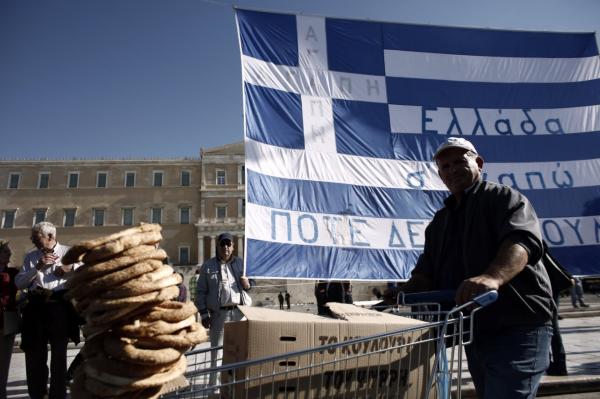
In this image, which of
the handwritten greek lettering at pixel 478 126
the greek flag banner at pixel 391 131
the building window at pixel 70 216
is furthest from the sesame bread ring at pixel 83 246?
the building window at pixel 70 216

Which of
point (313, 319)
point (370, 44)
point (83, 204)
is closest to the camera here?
point (313, 319)

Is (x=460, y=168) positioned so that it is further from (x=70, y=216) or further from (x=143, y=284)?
(x=70, y=216)

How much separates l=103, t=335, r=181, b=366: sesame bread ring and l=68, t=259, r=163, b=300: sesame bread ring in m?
0.18

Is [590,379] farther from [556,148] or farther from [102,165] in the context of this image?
[102,165]

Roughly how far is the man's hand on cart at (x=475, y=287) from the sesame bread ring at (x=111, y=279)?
1.19 meters

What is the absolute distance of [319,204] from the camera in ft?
14.4

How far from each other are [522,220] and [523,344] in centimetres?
50

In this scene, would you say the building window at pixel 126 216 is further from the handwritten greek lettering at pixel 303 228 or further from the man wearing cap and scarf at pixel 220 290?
the handwritten greek lettering at pixel 303 228

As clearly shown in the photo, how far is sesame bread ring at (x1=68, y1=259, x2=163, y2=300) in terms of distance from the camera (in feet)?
4.82

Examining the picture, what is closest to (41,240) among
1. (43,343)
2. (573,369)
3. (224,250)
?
(43,343)

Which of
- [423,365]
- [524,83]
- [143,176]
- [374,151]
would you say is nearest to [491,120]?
[524,83]

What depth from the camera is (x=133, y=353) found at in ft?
4.62

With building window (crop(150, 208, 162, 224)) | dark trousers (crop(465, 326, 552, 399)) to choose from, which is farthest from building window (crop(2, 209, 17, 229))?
dark trousers (crop(465, 326, 552, 399))

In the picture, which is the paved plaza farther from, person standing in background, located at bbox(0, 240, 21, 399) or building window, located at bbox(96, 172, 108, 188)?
building window, located at bbox(96, 172, 108, 188)
